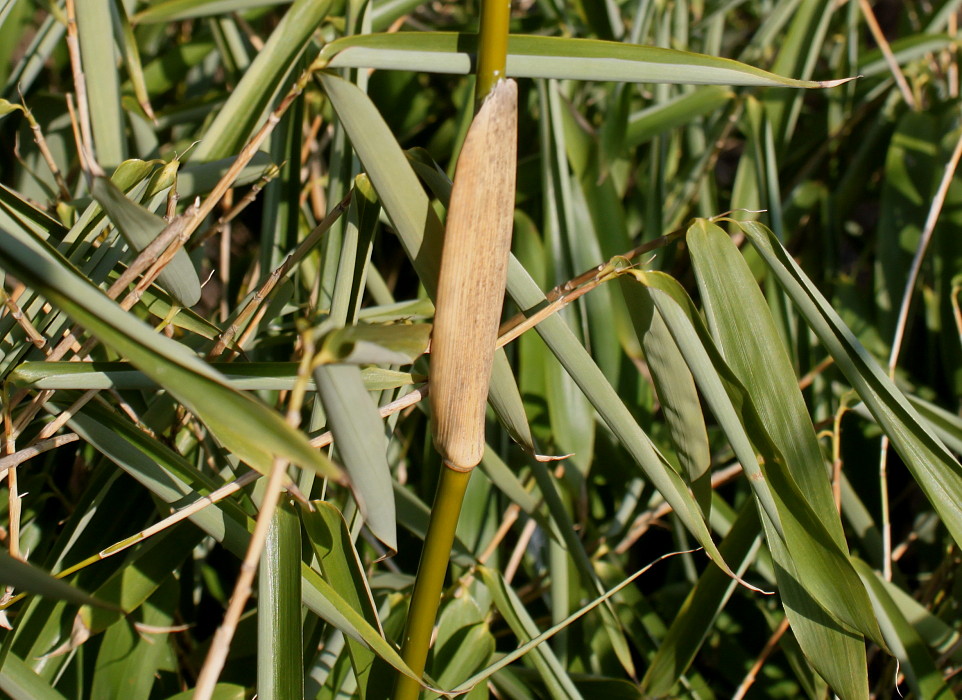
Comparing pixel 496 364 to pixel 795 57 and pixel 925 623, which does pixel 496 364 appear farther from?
pixel 795 57

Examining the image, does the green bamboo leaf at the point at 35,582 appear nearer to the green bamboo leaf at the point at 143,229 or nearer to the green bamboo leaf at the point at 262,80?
the green bamboo leaf at the point at 143,229

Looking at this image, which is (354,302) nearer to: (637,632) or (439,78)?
(637,632)

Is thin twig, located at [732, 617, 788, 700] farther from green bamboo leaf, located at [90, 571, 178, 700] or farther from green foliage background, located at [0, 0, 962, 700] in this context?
green bamboo leaf, located at [90, 571, 178, 700]

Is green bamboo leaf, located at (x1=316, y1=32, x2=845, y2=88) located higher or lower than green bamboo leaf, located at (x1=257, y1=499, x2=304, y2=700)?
higher

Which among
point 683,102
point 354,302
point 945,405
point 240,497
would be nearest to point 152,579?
point 240,497

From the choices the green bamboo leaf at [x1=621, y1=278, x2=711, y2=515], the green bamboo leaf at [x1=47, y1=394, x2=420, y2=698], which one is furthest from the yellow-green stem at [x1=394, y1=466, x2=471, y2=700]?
the green bamboo leaf at [x1=621, y1=278, x2=711, y2=515]

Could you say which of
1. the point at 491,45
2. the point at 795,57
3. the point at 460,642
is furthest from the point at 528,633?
the point at 795,57

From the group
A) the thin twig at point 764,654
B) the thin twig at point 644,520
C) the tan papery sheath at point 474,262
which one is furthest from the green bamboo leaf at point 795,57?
the tan papery sheath at point 474,262
